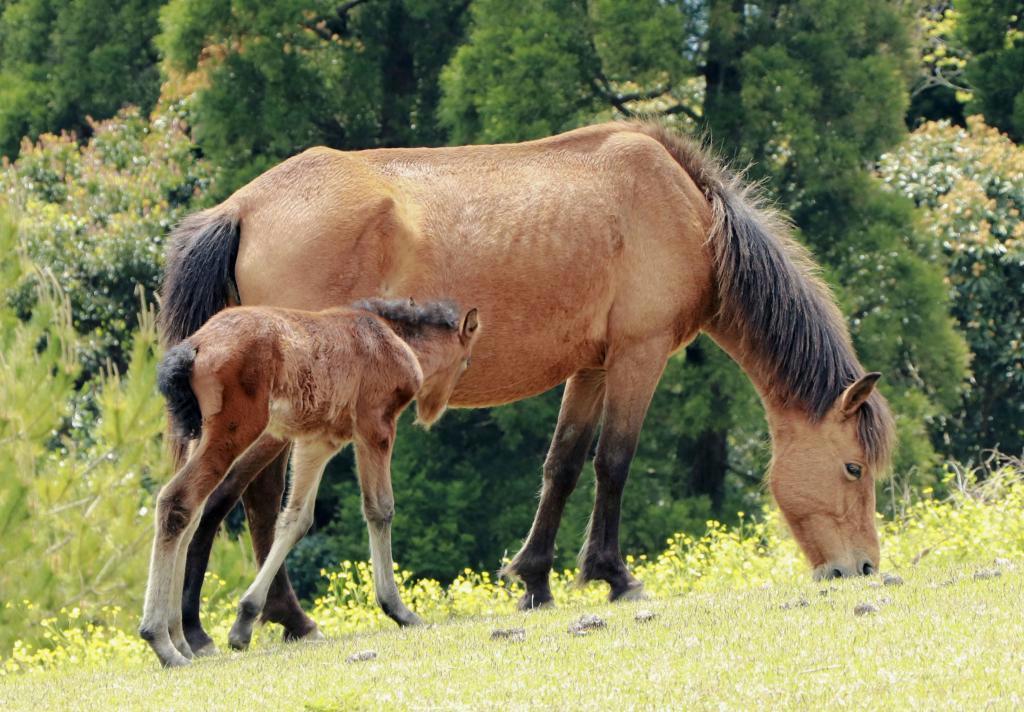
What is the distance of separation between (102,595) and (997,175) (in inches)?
492

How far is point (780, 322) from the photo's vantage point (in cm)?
945

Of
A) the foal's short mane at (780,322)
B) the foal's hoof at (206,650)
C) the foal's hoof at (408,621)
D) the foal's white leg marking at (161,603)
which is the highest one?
the foal's short mane at (780,322)

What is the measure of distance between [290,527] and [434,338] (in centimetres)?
124

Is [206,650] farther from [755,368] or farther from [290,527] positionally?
[755,368]

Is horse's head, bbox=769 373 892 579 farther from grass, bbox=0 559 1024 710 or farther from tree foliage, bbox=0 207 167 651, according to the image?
tree foliage, bbox=0 207 167 651

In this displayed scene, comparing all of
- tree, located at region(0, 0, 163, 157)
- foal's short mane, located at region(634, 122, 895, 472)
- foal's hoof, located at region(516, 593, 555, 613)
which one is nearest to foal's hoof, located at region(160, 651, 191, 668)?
foal's hoof, located at region(516, 593, 555, 613)

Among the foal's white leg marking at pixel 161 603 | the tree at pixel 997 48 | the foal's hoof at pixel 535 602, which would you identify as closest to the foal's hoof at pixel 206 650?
the foal's white leg marking at pixel 161 603

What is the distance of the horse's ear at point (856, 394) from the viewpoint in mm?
9078

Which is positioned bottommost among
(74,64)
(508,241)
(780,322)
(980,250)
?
(74,64)

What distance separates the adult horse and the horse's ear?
1cm

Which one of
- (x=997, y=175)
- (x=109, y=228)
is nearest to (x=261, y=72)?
(x=109, y=228)

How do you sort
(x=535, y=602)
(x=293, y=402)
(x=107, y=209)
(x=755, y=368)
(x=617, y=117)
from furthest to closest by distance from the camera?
(x=107, y=209), (x=617, y=117), (x=755, y=368), (x=535, y=602), (x=293, y=402)

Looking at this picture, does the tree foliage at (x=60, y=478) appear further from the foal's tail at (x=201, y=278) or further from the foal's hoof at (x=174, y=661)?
the foal's hoof at (x=174, y=661)

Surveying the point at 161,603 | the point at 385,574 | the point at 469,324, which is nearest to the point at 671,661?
the point at 385,574
